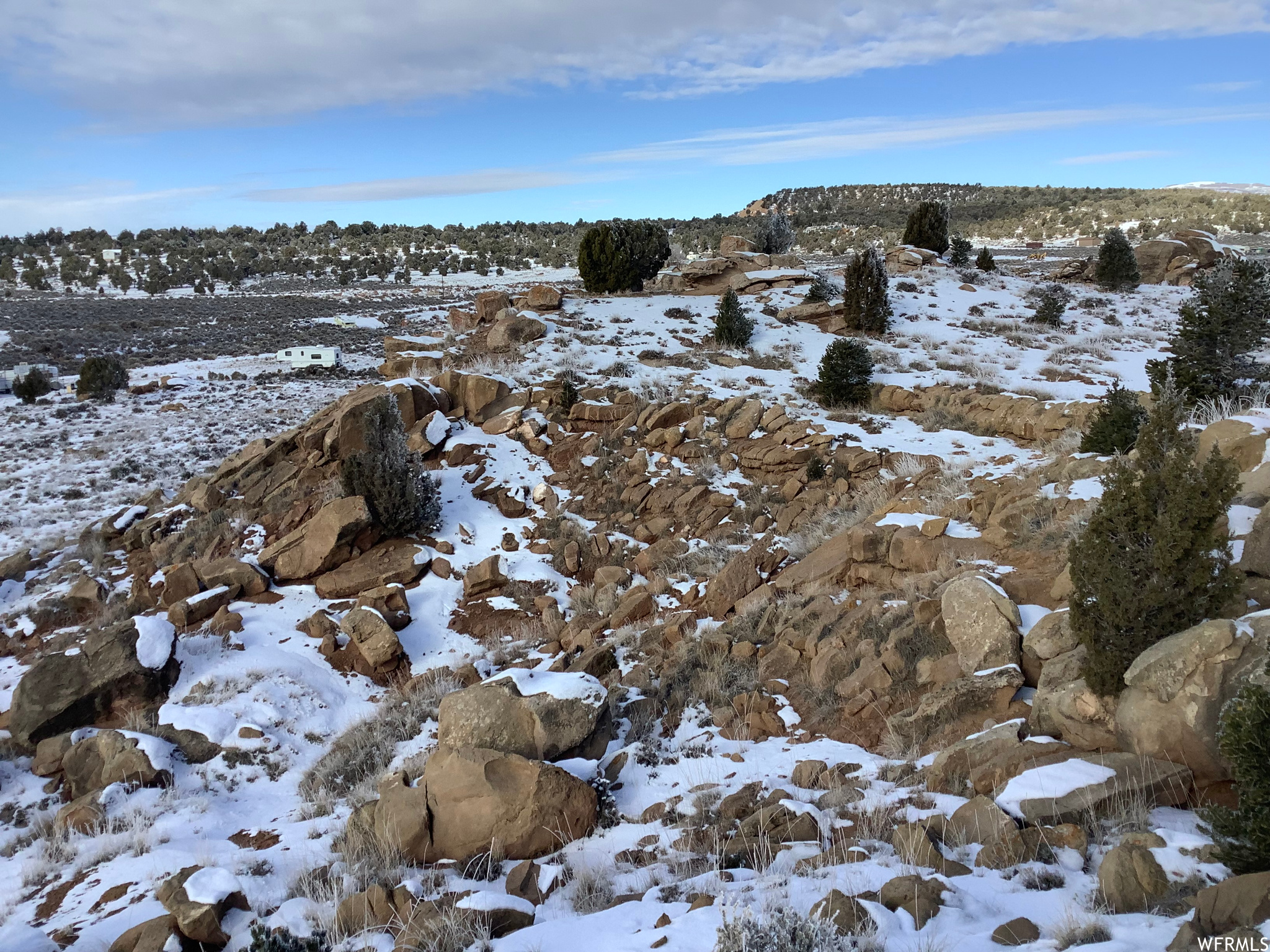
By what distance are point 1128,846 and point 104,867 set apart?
21.1ft

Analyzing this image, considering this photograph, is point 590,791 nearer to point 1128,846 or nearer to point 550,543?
point 1128,846

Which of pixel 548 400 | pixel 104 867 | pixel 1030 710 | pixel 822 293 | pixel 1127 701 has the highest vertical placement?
pixel 822 293

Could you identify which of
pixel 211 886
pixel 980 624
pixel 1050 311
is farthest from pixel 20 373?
pixel 1050 311

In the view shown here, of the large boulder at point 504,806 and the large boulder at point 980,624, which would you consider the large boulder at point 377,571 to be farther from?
the large boulder at point 980,624

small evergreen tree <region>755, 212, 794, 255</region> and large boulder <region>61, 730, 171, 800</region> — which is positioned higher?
small evergreen tree <region>755, 212, 794, 255</region>

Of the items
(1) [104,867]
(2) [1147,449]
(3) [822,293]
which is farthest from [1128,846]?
(3) [822,293]

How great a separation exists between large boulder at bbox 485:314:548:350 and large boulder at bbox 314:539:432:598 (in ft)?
25.9

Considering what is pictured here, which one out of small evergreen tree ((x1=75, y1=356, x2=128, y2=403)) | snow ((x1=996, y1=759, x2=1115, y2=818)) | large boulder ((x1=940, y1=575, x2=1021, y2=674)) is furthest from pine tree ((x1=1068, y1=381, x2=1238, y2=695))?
small evergreen tree ((x1=75, y1=356, x2=128, y2=403))

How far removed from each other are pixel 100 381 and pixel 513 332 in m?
14.9

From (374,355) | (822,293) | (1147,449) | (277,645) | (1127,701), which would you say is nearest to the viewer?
(1127,701)

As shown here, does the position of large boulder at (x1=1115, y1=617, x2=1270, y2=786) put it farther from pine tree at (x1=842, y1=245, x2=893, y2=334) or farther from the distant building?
the distant building

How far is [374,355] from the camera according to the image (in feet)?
94.7

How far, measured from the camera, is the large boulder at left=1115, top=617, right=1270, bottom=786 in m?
4.14

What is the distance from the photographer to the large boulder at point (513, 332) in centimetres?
1752
